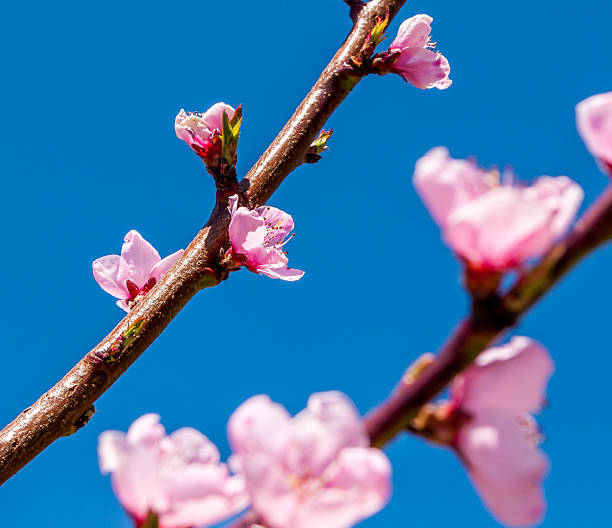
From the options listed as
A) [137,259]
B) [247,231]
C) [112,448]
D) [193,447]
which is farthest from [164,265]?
[112,448]

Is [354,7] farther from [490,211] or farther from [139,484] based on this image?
[139,484]

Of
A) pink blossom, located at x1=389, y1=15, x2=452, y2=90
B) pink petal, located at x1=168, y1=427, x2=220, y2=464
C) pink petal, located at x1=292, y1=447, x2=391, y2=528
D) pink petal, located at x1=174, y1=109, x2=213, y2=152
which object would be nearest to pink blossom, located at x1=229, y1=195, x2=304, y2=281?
pink petal, located at x1=174, y1=109, x2=213, y2=152

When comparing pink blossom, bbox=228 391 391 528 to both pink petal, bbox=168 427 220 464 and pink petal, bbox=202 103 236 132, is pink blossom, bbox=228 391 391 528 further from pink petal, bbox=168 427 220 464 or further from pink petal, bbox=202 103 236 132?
pink petal, bbox=202 103 236 132

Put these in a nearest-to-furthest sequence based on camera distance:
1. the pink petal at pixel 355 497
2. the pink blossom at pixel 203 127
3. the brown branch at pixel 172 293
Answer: the pink petal at pixel 355 497, the brown branch at pixel 172 293, the pink blossom at pixel 203 127

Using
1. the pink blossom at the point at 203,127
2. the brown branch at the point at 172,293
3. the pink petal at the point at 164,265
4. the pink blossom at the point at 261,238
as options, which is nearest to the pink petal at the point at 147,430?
the brown branch at the point at 172,293

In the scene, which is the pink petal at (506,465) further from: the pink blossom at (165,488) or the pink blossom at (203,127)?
the pink blossom at (203,127)

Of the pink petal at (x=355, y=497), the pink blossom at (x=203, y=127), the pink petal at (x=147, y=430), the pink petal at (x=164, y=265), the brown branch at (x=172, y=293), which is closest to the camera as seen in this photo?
the pink petal at (x=355, y=497)

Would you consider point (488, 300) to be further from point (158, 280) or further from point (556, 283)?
point (158, 280)
